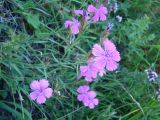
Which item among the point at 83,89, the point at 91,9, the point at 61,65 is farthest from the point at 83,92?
the point at 91,9

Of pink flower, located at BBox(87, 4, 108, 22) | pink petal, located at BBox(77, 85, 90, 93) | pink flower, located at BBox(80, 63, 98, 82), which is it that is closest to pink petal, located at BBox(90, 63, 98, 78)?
pink flower, located at BBox(80, 63, 98, 82)

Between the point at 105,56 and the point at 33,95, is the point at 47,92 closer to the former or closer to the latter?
the point at 33,95

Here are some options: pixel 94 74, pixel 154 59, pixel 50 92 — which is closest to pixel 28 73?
pixel 50 92

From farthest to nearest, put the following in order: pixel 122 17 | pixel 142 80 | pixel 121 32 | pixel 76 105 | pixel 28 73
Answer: pixel 122 17 < pixel 121 32 < pixel 142 80 < pixel 76 105 < pixel 28 73

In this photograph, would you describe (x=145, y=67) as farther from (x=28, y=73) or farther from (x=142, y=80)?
(x=28, y=73)

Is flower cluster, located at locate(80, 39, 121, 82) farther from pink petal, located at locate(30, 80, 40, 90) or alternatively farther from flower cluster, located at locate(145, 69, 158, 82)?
flower cluster, located at locate(145, 69, 158, 82)

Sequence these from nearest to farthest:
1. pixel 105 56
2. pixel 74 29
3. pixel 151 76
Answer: pixel 105 56 → pixel 74 29 → pixel 151 76

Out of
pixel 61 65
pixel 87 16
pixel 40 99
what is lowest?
pixel 40 99
